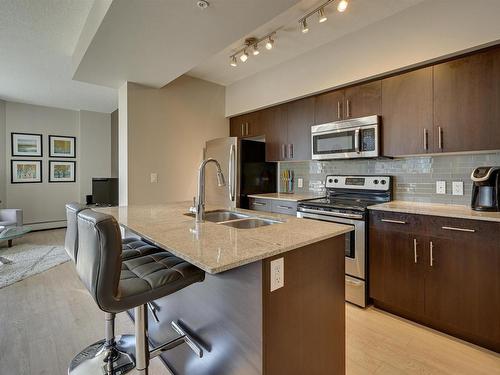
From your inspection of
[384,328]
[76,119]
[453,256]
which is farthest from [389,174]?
[76,119]

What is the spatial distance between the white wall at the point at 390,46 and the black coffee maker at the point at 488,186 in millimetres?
920

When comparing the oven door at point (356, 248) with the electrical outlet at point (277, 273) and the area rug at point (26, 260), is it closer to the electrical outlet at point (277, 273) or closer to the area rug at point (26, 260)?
the electrical outlet at point (277, 273)

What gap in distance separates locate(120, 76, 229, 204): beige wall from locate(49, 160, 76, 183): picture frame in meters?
3.34

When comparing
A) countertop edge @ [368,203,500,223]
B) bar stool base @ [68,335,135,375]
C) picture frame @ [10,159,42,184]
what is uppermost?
picture frame @ [10,159,42,184]

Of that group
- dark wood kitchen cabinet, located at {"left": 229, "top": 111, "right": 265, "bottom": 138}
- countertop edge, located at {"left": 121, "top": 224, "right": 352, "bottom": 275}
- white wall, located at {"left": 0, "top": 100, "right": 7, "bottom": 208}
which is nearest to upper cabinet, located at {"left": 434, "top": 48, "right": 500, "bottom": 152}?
countertop edge, located at {"left": 121, "top": 224, "right": 352, "bottom": 275}

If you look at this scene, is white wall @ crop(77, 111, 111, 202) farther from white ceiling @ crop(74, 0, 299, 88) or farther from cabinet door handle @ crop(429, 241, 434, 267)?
cabinet door handle @ crop(429, 241, 434, 267)

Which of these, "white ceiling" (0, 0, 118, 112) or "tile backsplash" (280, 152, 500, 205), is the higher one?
"white ceiling" (0, 0, 118, 112)

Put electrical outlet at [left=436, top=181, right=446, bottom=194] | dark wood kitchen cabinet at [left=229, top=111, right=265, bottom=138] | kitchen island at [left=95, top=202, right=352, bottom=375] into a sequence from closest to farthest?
kitchen island at [left=95, top=202, right=352, bottom=375] → electrical outlet at [left=436, top=181, right=446, bottom=194] → dark wood kitchen cabinet at [left=229, top=111, right=265, bottom=138]

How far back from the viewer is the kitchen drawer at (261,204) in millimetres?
3346

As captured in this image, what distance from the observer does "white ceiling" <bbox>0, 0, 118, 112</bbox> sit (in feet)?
7.49

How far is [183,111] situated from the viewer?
3766mm

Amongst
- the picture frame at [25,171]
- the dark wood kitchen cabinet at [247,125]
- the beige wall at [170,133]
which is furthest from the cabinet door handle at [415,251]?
the picture frame at [25,171]

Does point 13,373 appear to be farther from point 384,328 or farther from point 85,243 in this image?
point 384,328

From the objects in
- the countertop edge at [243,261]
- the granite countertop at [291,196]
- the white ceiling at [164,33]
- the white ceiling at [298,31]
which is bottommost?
the countertop edge at [243,261]
